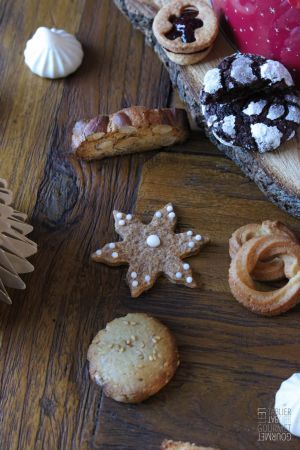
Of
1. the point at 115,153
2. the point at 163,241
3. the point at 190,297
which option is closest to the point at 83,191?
the point at 115,153

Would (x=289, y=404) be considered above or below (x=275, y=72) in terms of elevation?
below

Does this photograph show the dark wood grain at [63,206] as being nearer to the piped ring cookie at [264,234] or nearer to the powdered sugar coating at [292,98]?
the piped ring cookie at [264,234]

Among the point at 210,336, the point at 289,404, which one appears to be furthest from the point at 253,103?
the point at 289,404

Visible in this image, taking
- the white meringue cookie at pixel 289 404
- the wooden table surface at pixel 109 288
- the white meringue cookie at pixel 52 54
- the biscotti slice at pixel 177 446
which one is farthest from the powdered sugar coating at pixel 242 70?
the biscotti slice at pixel 177 446

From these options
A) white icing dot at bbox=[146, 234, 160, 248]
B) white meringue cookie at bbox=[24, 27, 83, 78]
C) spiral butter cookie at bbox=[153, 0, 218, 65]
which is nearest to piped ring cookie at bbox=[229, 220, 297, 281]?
white icing dot at bbox=[146, 234, 160, 248]

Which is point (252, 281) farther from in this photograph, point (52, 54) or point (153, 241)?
point (52, 54)

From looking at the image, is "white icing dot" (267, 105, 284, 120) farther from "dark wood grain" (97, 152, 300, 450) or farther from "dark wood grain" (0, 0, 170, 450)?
"dark wood grain" (0, 0, 170, 450)
